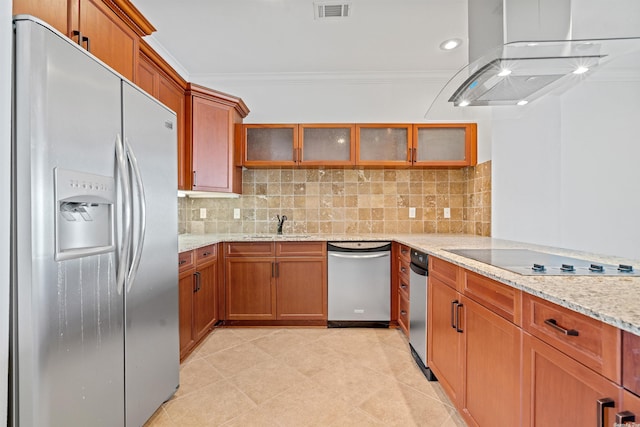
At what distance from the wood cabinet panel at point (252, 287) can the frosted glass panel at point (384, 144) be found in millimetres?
1524

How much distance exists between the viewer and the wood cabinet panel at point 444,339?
166cm

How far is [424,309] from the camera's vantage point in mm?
2162

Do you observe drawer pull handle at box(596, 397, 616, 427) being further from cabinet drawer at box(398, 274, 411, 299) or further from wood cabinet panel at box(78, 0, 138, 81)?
wood cabinet panel at box(78, 0, 138, 81)

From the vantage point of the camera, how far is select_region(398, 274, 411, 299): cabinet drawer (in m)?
2.65

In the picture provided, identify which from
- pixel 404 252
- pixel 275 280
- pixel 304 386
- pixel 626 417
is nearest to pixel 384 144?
pixel 404 252

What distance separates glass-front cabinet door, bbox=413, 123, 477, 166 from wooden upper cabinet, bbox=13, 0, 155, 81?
2536 millimetres

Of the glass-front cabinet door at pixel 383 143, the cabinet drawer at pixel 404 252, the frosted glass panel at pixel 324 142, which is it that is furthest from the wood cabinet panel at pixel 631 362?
the frosted glass panel at pixel 324 142

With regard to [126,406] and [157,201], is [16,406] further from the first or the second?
[157,201]

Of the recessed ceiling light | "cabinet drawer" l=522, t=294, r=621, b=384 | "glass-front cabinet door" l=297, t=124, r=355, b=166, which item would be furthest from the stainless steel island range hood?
"glass-front cabinet door" l=297, t=124, r=355, b=166

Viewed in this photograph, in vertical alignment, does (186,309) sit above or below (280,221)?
below

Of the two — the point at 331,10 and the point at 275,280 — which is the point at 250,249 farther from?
the point at 331,10

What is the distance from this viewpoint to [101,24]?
1.55m

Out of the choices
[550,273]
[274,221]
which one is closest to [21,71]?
[550,273]

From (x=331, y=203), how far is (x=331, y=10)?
187 centimetres
